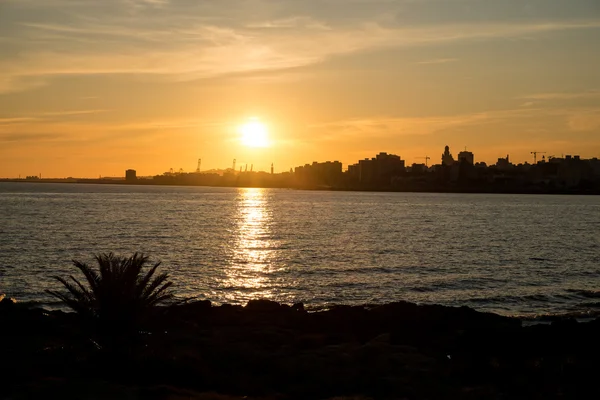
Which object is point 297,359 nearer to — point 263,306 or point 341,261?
point 263,306

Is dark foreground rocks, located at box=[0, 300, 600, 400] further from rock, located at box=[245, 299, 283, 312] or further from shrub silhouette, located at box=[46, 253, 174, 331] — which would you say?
rock, located at box=[245, 299, 283, 312]

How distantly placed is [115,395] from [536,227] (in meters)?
88.8

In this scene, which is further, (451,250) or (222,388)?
(451,250)

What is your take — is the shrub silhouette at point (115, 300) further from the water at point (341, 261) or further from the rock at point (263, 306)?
the water at point (341, 261)

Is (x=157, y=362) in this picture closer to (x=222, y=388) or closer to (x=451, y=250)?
(x=222, y=388)

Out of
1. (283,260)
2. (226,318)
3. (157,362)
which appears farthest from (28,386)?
(283,260)

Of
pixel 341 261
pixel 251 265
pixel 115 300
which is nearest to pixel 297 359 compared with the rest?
pixel 115 300

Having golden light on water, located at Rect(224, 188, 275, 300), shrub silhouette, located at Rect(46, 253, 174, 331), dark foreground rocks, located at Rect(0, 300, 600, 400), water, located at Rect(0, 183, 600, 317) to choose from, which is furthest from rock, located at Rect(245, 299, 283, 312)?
shrub silhouette, located at Rect(46, 253, 174, 331)

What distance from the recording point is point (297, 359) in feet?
54.7

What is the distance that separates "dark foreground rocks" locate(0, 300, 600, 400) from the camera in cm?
1389

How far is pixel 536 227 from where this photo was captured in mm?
93062

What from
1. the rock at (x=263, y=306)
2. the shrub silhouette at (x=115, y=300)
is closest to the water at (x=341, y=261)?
the rock at (x=263, y=306)

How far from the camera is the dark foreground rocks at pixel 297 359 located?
45.6 ft

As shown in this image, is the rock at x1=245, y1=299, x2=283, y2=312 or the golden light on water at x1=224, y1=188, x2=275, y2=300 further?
the golden light on water at x1=224, y1=188, x2=275, y2=300
